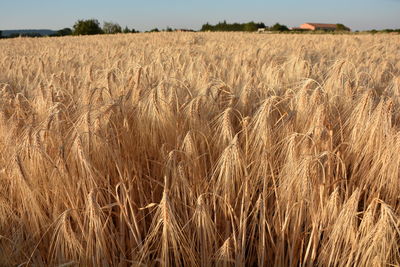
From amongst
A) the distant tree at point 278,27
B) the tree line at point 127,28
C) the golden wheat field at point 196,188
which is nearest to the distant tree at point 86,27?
the tree line at point 127,28

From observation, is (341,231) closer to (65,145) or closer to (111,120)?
(111,120)

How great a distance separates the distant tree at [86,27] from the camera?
4272 cm

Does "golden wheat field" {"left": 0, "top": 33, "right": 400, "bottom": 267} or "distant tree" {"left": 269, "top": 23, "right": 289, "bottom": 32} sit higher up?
"distant tree" {"left": 269, "top": 23, "right": 289, "bottom": 32}

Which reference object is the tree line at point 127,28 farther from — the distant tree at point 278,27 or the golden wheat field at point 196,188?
the golden wheat field at point 196,188

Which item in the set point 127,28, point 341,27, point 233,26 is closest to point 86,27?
point 127,28

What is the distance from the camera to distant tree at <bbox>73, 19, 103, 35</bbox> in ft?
140

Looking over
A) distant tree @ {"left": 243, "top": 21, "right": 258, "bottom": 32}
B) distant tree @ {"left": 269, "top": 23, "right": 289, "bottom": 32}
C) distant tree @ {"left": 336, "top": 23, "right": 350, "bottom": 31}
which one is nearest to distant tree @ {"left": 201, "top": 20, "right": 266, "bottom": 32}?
distant tree @ {"left": 243, "top": 21, "right": 258, "bottom": 32}

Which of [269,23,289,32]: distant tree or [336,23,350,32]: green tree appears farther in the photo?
[269,23,289,32]: distant tree

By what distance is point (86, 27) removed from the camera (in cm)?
4303

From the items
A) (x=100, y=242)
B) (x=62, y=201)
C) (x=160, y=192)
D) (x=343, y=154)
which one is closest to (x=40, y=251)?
(x=62, y=201)

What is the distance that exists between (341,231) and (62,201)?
1.13m

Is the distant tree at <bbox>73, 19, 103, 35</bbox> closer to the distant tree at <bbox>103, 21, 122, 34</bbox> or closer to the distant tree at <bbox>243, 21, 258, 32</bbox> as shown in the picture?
the distant tree at <bbox>103, 21, 122, 34</bbox>

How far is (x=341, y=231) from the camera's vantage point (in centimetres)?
120

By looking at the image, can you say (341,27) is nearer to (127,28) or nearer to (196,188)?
(127,28)
